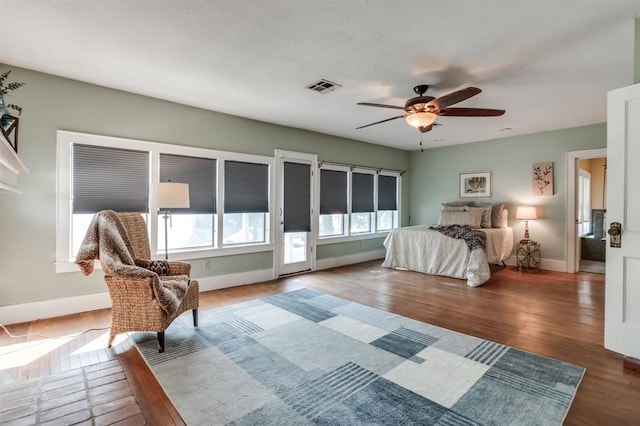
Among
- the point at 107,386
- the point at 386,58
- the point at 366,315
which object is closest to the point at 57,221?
the point at 107,386

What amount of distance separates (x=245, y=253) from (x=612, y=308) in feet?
13.9

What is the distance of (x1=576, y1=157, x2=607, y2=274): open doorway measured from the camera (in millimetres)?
6554

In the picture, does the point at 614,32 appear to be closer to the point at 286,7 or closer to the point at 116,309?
the point at 286,7

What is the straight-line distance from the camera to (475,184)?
6.79m

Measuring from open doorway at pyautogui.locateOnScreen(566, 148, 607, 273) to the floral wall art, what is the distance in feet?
0.87

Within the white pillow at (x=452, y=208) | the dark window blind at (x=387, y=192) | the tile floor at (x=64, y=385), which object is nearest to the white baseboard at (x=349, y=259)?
the dark window blind at (x=387, y=192)

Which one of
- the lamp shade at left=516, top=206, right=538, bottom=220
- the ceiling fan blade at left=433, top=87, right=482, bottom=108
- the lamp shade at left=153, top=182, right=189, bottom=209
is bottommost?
the lamp shade at left=516, top=206, right=538, bottom=220

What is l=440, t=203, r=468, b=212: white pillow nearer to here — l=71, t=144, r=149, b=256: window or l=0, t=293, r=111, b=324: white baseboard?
l=71, t=144, r=149, b=256: window

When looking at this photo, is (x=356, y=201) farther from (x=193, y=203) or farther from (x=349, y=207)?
(x=193, y=203)

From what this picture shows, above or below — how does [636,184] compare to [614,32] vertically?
below

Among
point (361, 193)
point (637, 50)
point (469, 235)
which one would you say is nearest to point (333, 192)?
point (361, 193)

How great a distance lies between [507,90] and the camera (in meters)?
3.68

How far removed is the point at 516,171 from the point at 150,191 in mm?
6506

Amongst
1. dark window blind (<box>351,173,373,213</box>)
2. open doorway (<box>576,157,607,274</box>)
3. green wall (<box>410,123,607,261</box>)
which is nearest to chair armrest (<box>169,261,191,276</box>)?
dark window blind (<box>351,173,373,213</box>)
